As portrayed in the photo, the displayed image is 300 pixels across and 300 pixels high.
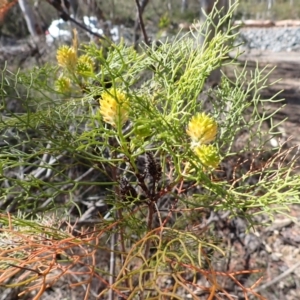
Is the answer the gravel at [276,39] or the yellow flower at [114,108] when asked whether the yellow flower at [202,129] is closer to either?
the yellow flower at [114,108]

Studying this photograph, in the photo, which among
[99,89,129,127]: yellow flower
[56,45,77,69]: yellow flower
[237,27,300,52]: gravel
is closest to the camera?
[99,89,129,127]: yellow flower

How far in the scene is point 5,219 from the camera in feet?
1.34

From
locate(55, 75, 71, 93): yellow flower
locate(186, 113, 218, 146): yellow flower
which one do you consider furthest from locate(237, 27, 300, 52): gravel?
locate(186, 113, 218, 146): yellow flower

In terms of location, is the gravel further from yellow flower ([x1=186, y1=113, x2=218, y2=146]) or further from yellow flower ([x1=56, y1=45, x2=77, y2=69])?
yellow flower ([x1=186, y1=113, x2=218, y2=146])

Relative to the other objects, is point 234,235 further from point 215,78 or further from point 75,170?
point 215,78

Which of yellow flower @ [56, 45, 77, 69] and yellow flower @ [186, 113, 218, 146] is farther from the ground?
yellow flower @ [56, 45, 77, 69]

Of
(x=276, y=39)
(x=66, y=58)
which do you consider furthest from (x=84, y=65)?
(x=276, y=39)

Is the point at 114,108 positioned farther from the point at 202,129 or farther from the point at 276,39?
the point at 276,39

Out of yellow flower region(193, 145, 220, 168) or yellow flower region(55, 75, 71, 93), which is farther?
yellow flower region(55, 75, 71, 93)

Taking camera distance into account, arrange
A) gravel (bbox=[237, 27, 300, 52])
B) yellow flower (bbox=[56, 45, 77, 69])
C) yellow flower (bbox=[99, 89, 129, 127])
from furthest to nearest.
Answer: gravel (bbox=[237, 27, 300, 52]), yellow flower (bbox=[56, 45, 77, 69]), yellow flower (bbox=[99, 89, 129, 127])

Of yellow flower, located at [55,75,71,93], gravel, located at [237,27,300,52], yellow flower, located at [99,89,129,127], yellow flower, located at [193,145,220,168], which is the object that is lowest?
gravel, located at [237,27,300,52]

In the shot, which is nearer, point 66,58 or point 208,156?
point 208,156

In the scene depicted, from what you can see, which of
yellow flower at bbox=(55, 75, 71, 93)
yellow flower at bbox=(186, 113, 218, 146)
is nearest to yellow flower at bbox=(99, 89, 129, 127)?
yellow flower at bbox=(186, 113, 218, 146)

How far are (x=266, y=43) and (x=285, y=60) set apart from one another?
173cm
